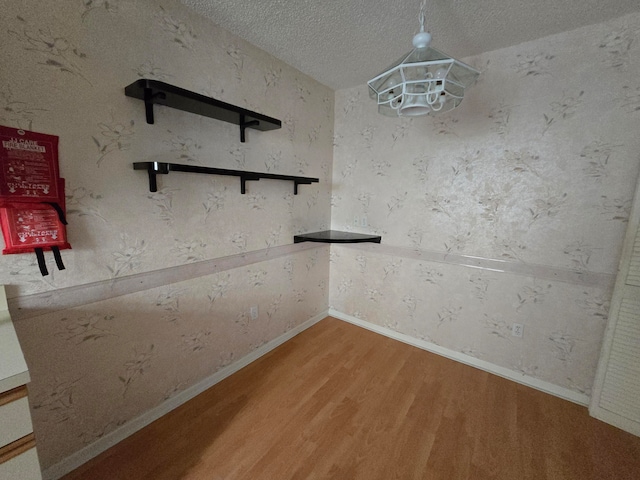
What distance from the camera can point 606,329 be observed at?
5.17 feet

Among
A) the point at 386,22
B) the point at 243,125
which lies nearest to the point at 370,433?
the point at 243,125

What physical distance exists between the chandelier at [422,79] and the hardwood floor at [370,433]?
1.73 metres

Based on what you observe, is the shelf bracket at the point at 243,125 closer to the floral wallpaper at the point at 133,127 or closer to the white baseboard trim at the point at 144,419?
the floral wallpaper at the point at 133,127

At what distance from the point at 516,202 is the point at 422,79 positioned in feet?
4.36

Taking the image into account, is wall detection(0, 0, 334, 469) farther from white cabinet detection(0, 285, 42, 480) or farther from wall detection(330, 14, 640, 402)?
wall detection(330, 14, 640, 402)

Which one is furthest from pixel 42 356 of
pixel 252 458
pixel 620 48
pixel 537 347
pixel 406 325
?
pixel 620 48

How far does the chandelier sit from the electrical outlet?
1671 millimetres

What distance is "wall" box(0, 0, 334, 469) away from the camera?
3.51ft

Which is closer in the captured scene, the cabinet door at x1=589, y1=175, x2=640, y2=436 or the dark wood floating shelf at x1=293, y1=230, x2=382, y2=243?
the cabinet door at x1=589, y1=175, x2=640, y2=436

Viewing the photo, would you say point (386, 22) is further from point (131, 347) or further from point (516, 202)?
point (131, 347)

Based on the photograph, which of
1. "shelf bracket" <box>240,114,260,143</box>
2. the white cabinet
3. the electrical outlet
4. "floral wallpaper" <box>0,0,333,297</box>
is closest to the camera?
the white cabinet

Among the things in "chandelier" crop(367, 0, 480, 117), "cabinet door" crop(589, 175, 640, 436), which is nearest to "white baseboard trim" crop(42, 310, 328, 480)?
"chandelier" crop(367, 0, 480, 117)

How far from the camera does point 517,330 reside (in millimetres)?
1892

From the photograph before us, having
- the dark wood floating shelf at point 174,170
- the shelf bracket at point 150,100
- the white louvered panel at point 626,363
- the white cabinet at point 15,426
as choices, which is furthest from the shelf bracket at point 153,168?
the white louvered panel at point 626,363
